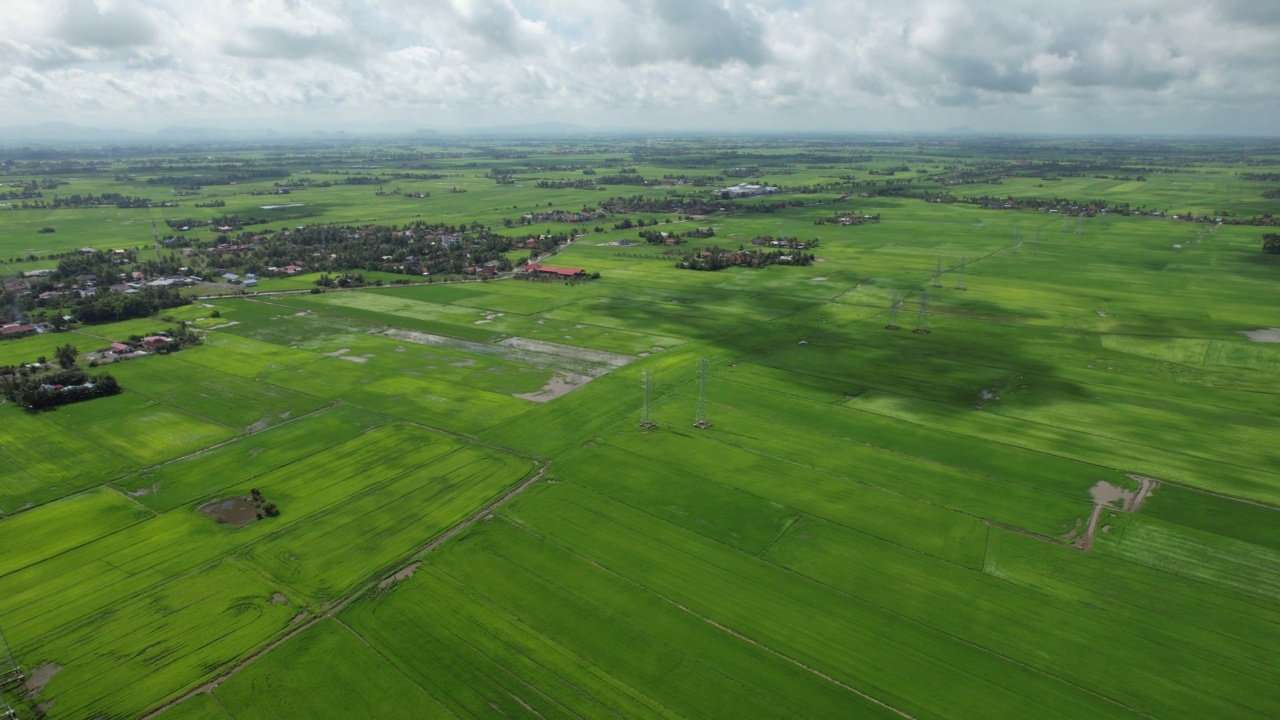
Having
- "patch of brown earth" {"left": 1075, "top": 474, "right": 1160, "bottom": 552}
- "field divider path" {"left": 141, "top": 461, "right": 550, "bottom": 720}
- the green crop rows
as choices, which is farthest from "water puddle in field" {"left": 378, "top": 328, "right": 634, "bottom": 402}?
"patch of brown earth" {"left": 1075, "top": 474, "right": 1160, "bottom": 552}

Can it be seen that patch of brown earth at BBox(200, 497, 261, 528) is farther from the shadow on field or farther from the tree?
the tree

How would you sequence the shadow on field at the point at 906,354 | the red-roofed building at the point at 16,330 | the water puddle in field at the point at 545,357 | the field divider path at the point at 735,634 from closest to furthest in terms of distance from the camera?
the field divider path at the point at 735,634 < the shadow on field at the point at 906,354 < the water puddle in field at the point at 545,357 < the red-roofed building at the point at 16,330

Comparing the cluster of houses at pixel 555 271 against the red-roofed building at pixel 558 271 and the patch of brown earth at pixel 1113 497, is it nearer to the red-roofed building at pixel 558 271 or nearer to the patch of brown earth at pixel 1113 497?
the red-roofed building at pixel 558 271

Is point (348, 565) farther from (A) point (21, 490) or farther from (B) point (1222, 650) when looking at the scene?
(B) point (1222, 650)

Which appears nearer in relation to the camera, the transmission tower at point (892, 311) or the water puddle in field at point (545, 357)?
the water puddle in field at point (545, 357)

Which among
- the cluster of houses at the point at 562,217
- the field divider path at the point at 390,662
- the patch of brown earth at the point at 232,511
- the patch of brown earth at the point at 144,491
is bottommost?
the field divider path at the point at 390,662

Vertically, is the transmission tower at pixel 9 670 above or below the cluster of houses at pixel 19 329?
below

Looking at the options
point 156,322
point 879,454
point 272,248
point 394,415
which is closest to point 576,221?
point 272,248

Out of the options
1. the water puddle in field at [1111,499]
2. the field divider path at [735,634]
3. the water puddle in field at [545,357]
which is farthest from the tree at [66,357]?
the water puddle in field at [1111,499]
